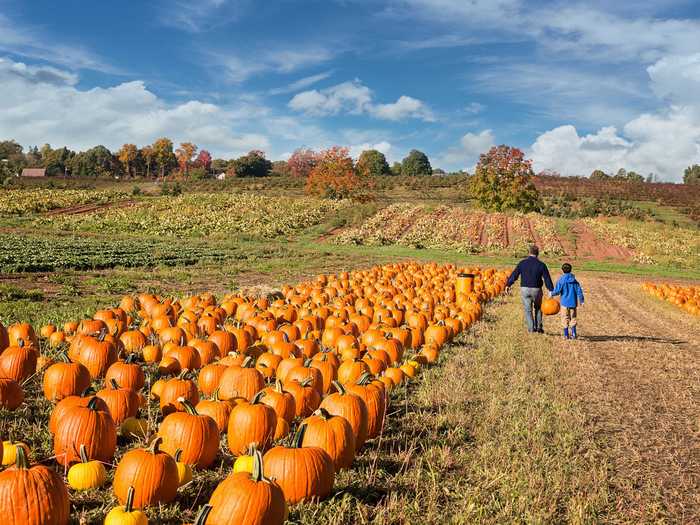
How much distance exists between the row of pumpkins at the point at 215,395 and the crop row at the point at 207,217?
30.7 metres

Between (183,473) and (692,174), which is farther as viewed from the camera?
(692,174)

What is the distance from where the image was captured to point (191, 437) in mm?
3891

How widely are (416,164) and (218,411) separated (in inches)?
4604

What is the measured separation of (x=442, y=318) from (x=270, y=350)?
12.8 ft

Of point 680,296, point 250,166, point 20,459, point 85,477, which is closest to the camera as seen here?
point 20,459

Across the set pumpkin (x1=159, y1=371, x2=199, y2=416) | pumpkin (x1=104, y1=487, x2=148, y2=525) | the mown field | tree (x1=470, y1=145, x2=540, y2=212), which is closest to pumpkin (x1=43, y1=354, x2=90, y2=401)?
the mown field

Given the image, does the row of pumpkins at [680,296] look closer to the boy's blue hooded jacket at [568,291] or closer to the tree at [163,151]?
the boy's blue hooded jacket at [568,291]

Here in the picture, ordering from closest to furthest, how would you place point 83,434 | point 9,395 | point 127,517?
point 127,517 → point 83,434 → point 9,395

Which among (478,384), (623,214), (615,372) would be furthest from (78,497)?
(623,214)

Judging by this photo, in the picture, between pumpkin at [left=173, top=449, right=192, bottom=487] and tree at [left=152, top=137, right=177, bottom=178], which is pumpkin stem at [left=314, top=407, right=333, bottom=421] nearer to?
pumpkin at [left=173, top=449, right=192, bottom=487]

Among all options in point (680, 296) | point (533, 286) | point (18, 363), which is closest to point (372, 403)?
point (18, 363)

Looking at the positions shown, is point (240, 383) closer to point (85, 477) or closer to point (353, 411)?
point (353, 411)

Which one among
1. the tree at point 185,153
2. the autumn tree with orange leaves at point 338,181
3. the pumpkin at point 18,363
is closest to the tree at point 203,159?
the tree at point 185,153

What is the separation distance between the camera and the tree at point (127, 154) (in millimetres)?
110125
